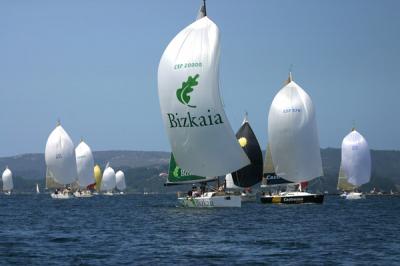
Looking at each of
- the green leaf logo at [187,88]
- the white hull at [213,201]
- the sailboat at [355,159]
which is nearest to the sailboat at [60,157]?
the sailboat at [355,159]

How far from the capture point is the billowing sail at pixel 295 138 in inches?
2849

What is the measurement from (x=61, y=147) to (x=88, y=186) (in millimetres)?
24133

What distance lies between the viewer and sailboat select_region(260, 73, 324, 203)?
237 feet

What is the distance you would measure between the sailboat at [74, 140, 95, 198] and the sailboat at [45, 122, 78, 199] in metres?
12.3

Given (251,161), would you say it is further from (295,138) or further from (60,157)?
(60,157)

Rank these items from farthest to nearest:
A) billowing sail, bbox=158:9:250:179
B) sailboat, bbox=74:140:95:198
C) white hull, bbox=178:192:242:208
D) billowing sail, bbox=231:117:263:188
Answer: sailboat, bbox=74:140:95:198 < billowing sail, bbox=231:117:263:188 < white hull, bbox=178:192:242:208 < billowing sail, bbox=158:9:250:179

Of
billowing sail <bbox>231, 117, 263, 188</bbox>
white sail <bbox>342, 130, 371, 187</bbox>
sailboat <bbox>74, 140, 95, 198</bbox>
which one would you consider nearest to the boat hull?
billowing sail <bbox>231, 117, 263, 188</bbox>

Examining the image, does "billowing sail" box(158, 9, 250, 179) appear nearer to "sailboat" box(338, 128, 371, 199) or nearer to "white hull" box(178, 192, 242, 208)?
"white hull" box(178, 192, 242, 208)

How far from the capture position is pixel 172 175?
65.7m

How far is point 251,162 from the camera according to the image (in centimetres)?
7762

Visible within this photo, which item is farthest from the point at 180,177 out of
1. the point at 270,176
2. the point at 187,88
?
the point at 270,176

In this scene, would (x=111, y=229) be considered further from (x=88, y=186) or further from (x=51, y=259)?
(x=88, y=186)

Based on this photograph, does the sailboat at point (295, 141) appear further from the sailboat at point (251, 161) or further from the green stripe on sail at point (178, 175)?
the green stripe on sail at point (178, 175)

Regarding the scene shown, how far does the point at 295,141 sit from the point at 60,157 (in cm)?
4574
